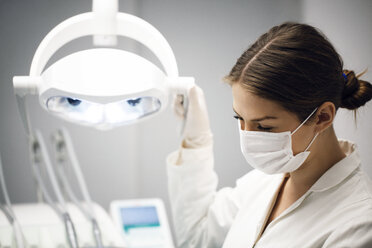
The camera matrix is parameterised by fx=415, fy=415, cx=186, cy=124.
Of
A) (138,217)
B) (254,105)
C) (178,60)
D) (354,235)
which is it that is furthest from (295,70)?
(138,217)

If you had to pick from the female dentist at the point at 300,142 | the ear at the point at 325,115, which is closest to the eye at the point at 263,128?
the female dentist at the point at 300,142

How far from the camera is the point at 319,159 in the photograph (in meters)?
1.07

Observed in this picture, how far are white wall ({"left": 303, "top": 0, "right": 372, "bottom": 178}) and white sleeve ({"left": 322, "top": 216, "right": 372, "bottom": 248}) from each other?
0.36 m

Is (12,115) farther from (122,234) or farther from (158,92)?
(158,92)

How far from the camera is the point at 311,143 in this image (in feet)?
3.36

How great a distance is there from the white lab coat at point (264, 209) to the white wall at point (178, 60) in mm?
209

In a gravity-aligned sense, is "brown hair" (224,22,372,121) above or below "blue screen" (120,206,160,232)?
above

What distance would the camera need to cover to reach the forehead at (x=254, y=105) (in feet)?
3.18

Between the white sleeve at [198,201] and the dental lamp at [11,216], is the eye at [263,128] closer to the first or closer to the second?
the white sleeve at [198,201]

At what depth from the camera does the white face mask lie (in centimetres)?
101

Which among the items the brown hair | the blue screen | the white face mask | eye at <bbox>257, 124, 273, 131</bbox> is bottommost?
the blue screen

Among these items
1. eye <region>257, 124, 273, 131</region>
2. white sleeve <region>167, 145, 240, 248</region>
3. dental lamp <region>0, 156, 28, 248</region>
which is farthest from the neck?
dental lamp <region>0, 156, 28, 248</region>

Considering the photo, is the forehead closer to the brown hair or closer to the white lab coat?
the brown hair

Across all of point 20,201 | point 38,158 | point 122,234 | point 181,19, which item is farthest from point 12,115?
point 181,19
